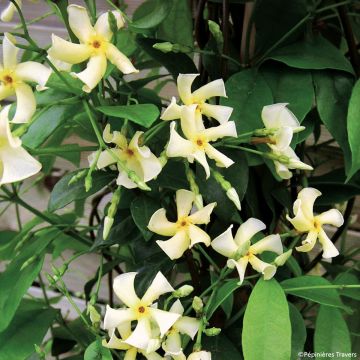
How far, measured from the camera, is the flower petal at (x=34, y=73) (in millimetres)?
396

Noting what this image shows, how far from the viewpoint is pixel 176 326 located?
0.44 m

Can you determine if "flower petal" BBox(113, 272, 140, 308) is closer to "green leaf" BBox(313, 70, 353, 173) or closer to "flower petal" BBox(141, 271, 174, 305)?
"flower petal" BBox(141, 271, 174, 305)

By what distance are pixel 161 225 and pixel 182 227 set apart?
17mm

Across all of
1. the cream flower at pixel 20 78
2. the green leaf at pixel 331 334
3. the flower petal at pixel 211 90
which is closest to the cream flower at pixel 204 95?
the flower petal at pixel 211 90

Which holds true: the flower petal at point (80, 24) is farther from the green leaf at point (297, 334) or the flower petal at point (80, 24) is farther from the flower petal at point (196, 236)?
the green leaf at point (297, 334)

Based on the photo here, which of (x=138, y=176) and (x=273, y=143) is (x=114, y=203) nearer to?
(x=138, y=176)

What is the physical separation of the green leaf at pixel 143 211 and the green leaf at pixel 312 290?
0.13 meters

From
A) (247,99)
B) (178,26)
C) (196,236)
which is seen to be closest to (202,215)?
(196,236)

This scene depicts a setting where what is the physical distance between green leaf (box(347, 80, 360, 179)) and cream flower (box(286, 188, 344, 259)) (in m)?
0.04

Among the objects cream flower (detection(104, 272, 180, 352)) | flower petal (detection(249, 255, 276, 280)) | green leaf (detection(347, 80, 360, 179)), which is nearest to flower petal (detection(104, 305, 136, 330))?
cream flower (detection(104, 272, 180, 352))

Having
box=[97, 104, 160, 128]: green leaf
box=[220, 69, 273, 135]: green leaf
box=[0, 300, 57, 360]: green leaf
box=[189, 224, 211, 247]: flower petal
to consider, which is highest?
box=[97, 104, 160, 128]: green leaf

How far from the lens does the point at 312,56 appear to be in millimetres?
501

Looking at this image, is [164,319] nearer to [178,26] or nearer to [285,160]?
[285,160]

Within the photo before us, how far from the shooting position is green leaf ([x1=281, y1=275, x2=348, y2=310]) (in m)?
0.45
